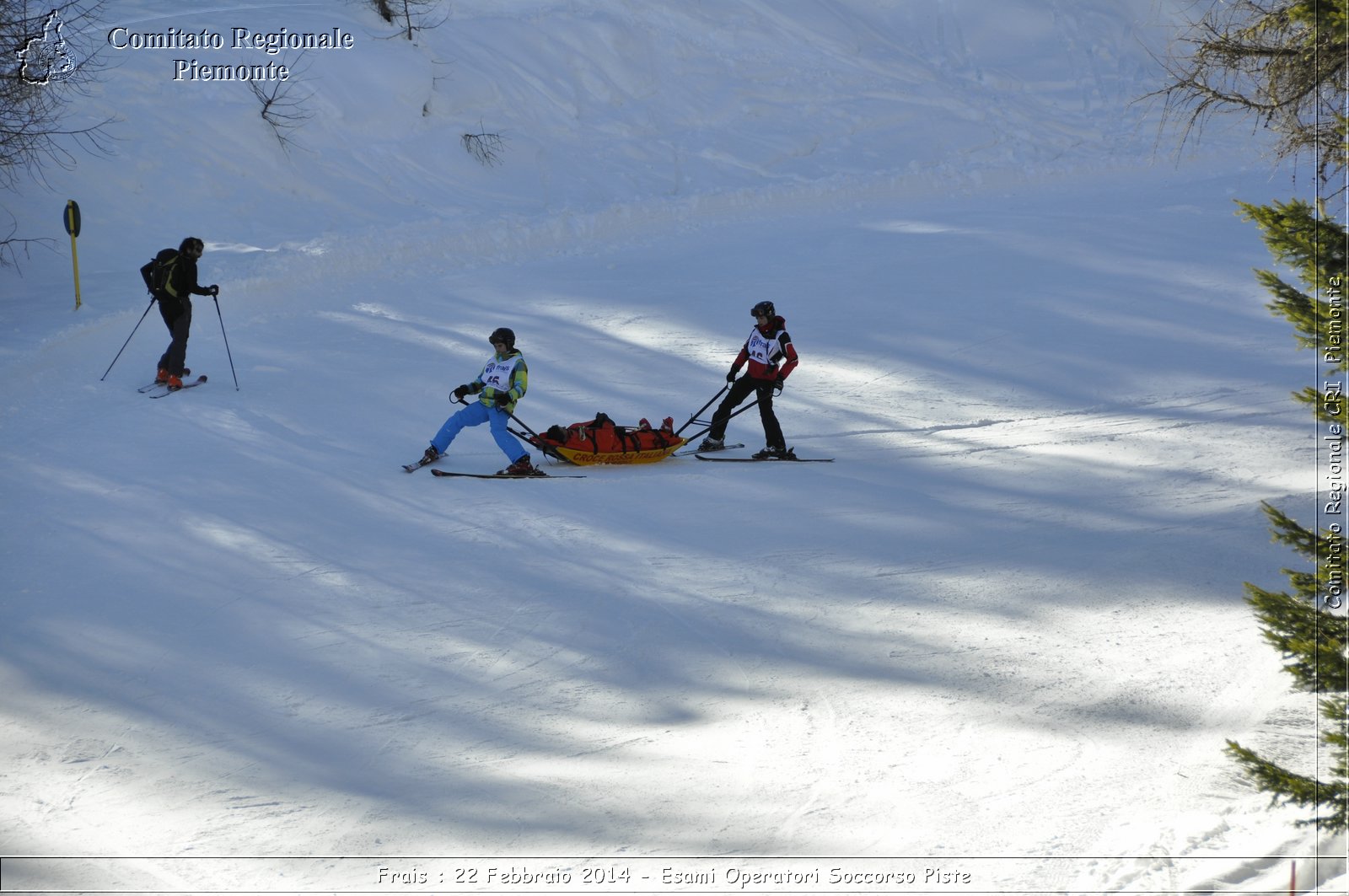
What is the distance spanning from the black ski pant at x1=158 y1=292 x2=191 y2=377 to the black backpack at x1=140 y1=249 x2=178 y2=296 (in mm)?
96

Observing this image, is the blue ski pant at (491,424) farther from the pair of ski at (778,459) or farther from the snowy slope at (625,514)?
the pair of ski at (778,459)

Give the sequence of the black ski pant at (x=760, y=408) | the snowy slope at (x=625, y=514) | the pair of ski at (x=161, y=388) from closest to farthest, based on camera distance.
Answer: the snowy slope at (x=625, y=514), the black ski pant at (x=760, y=408), the pair of ski at (x=161, y=388)

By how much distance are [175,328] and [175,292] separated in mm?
384

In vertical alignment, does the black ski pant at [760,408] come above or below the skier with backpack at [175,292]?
below

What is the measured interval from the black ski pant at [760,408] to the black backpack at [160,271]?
233 inches

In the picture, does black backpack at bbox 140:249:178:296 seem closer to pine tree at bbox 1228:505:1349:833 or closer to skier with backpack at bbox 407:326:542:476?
skier with backpack at bbox 407:326:542:476

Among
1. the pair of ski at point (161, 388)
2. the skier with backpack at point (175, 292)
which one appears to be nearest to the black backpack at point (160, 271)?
the skier with backpack at point (175, 292)

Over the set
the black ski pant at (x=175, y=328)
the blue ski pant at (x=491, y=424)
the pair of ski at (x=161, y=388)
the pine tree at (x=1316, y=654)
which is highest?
the black ski pant at (x=175, y=328)

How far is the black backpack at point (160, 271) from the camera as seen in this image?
11922mm

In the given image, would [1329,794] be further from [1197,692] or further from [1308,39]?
[1308,39]

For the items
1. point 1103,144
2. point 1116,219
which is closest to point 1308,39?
point 1116,219

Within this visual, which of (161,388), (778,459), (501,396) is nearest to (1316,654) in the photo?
(778,459)

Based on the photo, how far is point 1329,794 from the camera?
182 inches

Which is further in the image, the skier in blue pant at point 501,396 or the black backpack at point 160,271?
the black backpack at point 160,271
